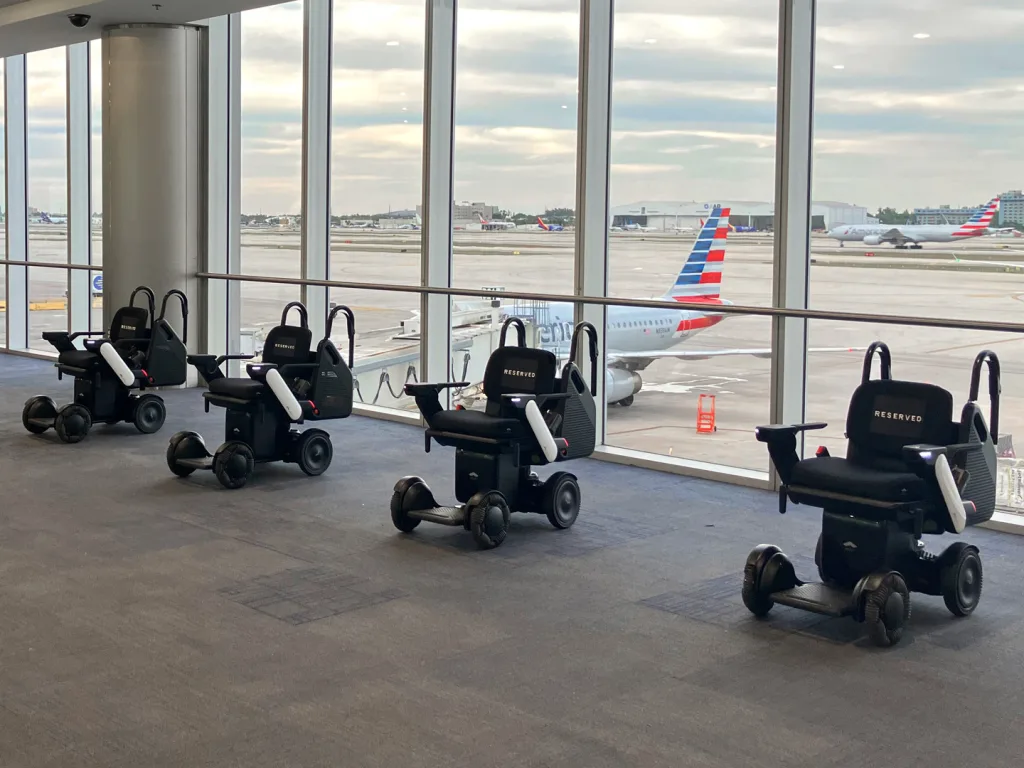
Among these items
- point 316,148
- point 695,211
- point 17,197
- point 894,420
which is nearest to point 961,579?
point 894,420

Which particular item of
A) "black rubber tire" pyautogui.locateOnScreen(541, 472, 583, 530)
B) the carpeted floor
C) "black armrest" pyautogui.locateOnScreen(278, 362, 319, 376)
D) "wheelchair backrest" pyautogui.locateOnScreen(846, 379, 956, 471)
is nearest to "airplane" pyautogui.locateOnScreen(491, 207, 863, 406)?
the carpeted floor

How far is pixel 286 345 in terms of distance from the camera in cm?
701

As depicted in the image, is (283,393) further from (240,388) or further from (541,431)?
(541,431)

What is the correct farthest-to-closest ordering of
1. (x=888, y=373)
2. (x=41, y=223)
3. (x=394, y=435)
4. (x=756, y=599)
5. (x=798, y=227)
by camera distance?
(x=41, y=223) < (x=394, y=435) < (x=798, y=227) < (x=888, y=373) < (x=756, y=599)

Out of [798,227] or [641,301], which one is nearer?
[798,227]

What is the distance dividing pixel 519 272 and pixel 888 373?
3967mm

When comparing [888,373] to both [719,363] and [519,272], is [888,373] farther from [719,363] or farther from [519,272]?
[519,272]

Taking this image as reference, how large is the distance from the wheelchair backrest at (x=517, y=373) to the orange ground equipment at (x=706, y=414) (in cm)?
227

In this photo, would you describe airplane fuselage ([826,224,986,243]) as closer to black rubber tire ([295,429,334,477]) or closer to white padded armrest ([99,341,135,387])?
black rubber tire ([295,429,334,477])

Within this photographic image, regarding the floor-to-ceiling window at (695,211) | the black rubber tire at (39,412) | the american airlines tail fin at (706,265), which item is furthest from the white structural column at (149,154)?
the american airlines tail fin at (706,265)

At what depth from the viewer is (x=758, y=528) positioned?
19.0 ft

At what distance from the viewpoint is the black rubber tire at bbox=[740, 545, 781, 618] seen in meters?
4.32

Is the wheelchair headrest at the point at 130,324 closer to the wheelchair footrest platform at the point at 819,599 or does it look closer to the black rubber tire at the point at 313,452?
the black rubber tire at the point at 313,452

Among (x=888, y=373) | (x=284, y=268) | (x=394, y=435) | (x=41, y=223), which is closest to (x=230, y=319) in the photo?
(x=284, y=268)
